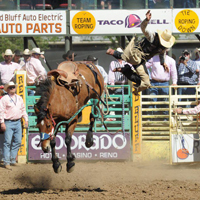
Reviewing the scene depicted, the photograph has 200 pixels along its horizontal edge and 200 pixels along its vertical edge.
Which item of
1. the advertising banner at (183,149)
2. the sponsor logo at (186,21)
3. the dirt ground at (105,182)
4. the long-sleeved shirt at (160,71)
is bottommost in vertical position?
the dirt ground at (105,182)

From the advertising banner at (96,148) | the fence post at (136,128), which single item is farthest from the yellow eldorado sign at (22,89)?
the fence post at (136,128)

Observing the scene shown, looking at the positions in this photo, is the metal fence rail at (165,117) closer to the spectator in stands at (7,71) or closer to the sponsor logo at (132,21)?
the sponsor logo at (132,21)

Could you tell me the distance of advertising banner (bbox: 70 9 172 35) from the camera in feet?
48.7

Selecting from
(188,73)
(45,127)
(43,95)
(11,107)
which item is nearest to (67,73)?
(43,95)

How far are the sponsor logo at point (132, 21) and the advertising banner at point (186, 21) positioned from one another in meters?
1.20

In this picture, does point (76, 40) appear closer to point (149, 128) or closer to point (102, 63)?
point (102, 63)

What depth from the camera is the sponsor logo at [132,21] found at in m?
14.8

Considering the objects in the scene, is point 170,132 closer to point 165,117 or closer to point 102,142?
point 165,117

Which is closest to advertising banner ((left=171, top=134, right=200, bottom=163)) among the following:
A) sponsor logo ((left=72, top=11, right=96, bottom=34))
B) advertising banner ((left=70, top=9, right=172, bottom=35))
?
advertising banner ((left=70, top=9, right=172, bottom=35))

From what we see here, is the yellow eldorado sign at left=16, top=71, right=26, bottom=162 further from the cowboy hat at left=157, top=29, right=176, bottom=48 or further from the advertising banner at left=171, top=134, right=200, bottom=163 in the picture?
the cowboy hat at left=157, top=29, right=176, bottom=48

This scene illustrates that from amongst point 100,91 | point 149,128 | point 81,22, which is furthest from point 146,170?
point 81,22

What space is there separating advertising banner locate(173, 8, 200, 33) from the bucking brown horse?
6315 mm

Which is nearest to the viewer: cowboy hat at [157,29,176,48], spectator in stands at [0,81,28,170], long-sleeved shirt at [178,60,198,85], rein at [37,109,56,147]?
rein at [37,109,56,147]

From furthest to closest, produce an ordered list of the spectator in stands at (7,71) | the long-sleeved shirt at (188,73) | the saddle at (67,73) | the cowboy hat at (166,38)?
the long-sleeved shirt at (188,73)
the spectator in stands at (7,71)
the saddle at (67,73)
the cowboy hat at (166,38)
